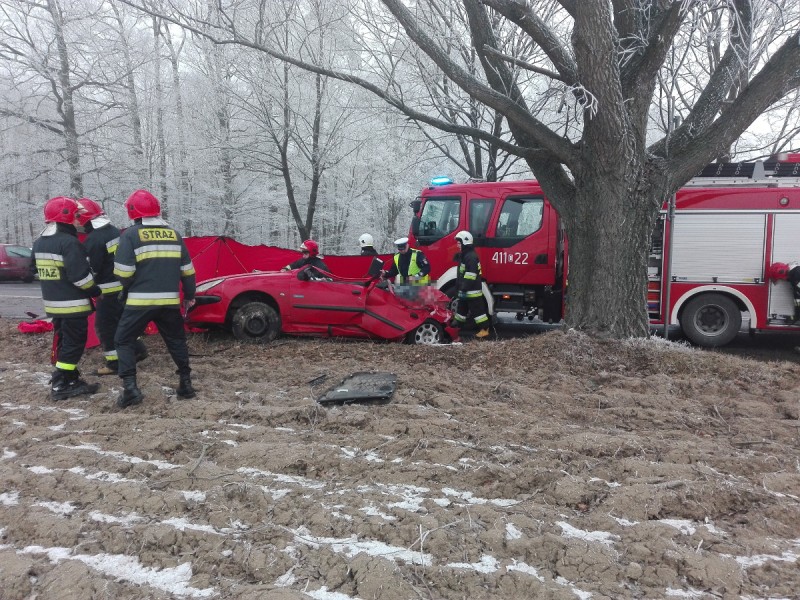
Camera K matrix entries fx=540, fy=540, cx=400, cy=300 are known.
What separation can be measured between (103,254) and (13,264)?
18.0 metres

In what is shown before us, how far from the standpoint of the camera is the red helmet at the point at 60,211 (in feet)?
16.4

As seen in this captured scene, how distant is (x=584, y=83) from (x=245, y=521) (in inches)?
210

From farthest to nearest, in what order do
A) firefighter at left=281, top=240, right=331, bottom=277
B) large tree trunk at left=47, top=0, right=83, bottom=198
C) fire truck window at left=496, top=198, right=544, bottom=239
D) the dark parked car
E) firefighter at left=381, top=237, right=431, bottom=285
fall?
the dark parked car < large tree trunk at left=47, top=0, right=83, bottom=198 < fire truck window at left=496, top=198, right=544, bottom=239 < firefighter at left=281, top=240, right=331, bottom=277 < firefighter at left=381, top=237, right=431, bottom=285

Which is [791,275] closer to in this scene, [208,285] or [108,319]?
[208,285]

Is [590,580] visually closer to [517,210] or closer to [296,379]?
[296,379]

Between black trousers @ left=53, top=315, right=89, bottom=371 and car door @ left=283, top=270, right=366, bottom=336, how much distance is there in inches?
107

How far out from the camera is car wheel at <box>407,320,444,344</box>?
25.4ft

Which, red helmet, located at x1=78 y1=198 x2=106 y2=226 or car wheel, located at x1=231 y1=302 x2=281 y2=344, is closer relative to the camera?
red helmet, located at x1=78 y1=198 x2=106 y2=226

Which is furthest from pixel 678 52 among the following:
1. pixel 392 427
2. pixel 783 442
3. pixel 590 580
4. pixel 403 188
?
pixel 403 188

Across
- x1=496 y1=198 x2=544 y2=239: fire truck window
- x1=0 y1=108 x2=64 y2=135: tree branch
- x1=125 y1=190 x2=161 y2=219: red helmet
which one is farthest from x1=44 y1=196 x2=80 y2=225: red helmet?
x1=0 y1=108 x2=64 y2=135: tree branch

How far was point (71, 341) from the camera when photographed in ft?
16.4

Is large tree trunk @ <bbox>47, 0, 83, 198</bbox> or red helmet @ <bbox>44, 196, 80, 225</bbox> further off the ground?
large tree trunk @ <bbox>47, 0, 83, 198</bbox>

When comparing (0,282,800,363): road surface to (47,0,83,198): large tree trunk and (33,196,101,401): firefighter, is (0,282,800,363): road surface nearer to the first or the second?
(33,196,101,401): firefighter

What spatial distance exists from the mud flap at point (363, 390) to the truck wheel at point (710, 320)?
5645mm
